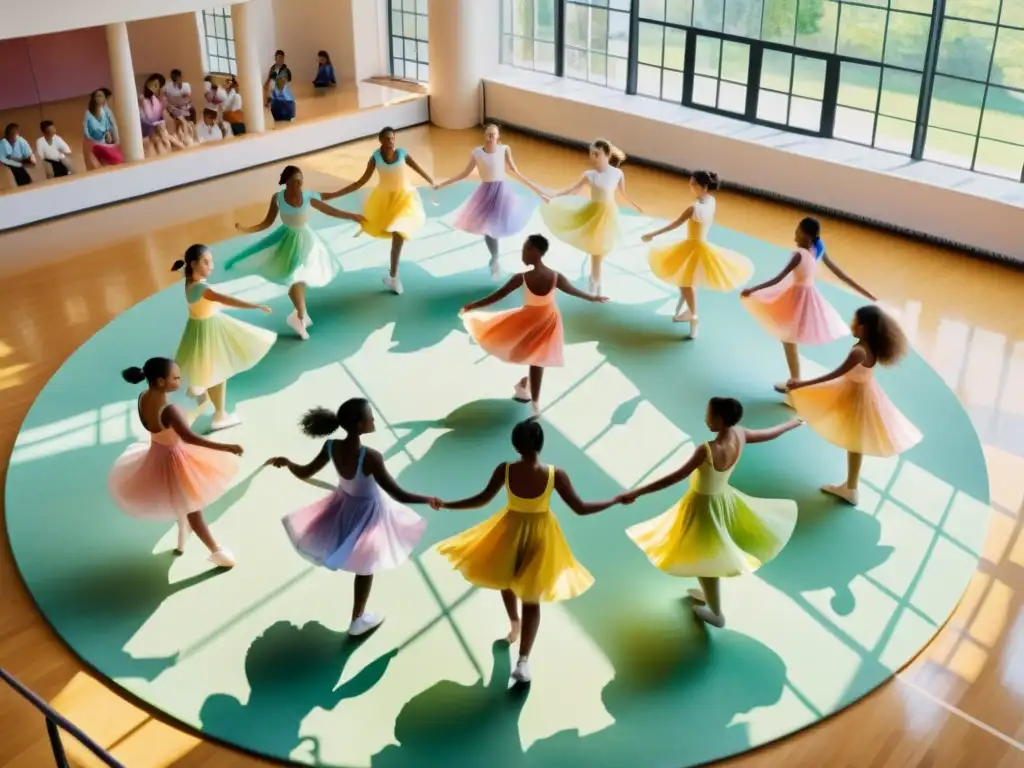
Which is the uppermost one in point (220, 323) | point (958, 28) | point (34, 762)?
point (958, 28)

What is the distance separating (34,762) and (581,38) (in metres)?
10.4

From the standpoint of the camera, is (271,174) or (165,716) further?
(271,174)

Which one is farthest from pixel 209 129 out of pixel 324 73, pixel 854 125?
pixel 854 125

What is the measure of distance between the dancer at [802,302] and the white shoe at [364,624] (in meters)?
3.10

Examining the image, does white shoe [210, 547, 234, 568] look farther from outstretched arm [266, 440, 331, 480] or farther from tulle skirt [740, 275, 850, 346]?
tulle skirt [740, 275, 850, 346]

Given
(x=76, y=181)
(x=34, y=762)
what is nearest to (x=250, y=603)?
(x=34, y=762)

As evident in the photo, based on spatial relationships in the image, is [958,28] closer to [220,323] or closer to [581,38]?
[581,38]

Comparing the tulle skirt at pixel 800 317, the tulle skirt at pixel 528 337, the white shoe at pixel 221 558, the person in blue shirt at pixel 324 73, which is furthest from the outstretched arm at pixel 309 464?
the person in blue shirt at pixel 324 73

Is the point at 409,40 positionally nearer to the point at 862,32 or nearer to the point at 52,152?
the point at 52,152

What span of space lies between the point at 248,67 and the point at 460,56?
7.95 ft

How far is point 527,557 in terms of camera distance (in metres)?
4.80

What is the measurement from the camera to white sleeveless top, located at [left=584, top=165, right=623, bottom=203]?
8094 millimetres

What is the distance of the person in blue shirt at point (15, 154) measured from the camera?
11.0 metres

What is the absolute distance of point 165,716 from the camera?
16.2ft
